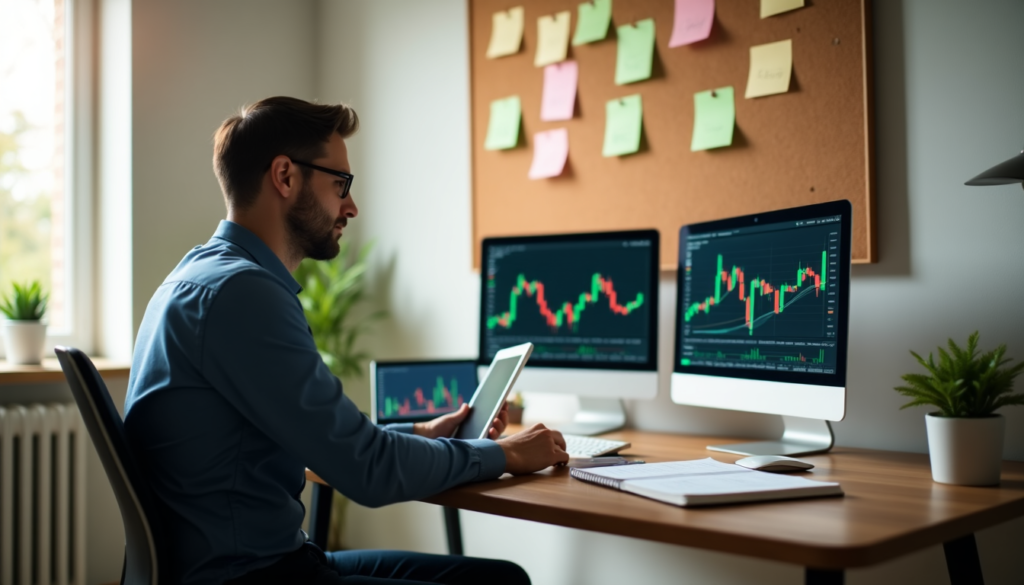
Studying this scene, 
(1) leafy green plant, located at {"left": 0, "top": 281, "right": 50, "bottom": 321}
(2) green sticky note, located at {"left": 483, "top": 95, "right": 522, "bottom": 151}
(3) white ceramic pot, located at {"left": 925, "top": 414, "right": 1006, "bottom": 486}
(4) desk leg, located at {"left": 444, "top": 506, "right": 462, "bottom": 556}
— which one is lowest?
(4) desk leg, located at {"left": 444, "top": 506, "right": 462, "bottom": 556}

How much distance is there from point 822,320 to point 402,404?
1.03 meters

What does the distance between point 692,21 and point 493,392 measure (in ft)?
3.53

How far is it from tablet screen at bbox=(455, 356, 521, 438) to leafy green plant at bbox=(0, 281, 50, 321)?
4.94ft

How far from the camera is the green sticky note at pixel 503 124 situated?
2547mm

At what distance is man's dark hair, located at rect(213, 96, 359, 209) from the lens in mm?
1504

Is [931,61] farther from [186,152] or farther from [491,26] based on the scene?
[186,152]

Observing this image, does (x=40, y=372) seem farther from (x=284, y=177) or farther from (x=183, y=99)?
(x=284, y=177)

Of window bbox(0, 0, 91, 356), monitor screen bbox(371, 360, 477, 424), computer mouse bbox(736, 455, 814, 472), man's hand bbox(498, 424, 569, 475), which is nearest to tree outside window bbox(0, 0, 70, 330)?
window bbox(0, 0, 91, 356)

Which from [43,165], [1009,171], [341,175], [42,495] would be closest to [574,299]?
[341,175]

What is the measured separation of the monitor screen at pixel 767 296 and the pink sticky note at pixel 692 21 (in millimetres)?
507

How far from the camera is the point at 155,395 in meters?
1.31

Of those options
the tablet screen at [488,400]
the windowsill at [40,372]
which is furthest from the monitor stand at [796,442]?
the windowsill at [40,372]

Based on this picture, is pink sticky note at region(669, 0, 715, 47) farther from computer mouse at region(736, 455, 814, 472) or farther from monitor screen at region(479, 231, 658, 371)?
computer mouse at region(736, 455, 814, 472)

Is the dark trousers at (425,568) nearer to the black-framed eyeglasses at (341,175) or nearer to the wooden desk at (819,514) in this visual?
the wooden desk at (819,514)
